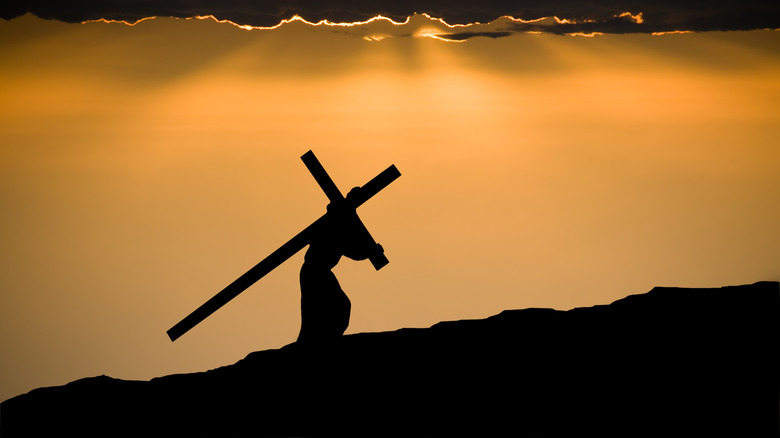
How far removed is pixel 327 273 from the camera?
10867mm

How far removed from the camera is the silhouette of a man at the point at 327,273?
10.7 meters

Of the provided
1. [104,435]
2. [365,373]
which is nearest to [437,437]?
[365,373]

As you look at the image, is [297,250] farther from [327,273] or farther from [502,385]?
[502,385]

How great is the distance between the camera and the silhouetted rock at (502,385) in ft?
32.0

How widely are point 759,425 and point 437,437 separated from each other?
3974mm

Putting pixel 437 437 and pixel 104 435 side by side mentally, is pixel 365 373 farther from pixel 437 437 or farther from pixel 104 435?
pixel 104 435

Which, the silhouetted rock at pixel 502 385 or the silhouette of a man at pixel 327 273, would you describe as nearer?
the silhouetted rock at pixel 502 385

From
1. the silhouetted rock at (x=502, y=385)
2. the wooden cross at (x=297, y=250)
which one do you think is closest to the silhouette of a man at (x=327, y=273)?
the wooden cross at (x=297, y=250)

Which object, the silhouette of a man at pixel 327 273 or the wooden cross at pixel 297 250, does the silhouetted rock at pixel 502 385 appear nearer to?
the silhouette of a man at pixel 327 273

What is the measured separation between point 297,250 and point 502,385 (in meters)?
3.37

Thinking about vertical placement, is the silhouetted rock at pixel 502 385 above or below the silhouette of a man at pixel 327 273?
below

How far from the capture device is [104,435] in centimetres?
1034

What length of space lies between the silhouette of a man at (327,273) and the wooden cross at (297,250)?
8 cm

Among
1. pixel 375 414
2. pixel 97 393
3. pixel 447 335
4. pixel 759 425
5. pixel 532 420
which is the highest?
pixel 97 393
